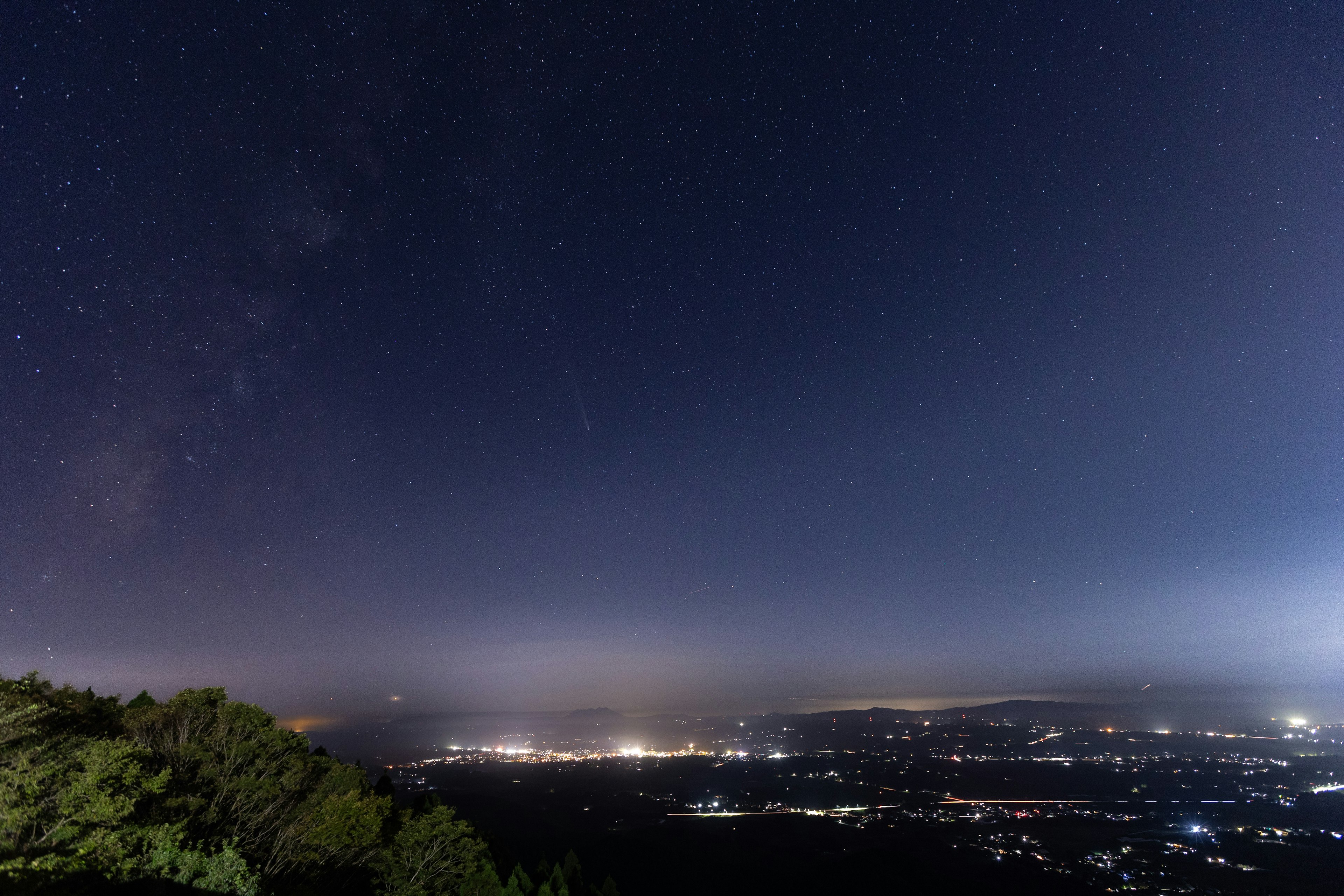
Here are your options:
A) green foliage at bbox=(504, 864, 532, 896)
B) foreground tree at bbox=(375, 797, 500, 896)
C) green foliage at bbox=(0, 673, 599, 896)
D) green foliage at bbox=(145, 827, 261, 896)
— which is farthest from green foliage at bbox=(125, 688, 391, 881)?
green foliage at bbox=(504, 864, 532, 896)

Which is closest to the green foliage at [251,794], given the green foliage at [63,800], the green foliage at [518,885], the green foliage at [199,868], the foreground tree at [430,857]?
the foreground tree at [430,857]

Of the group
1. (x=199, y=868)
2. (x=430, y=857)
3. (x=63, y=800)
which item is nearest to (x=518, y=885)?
(x=430, y=857)

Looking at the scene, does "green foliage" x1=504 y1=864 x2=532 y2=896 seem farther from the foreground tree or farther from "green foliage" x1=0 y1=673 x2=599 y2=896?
the foreground tree

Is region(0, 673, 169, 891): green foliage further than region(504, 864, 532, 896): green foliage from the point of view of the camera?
No

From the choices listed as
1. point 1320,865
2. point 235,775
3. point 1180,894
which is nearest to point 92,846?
point 235,775

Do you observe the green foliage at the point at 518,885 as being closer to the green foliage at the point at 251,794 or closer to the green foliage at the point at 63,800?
the green foliage at the point at 251,794

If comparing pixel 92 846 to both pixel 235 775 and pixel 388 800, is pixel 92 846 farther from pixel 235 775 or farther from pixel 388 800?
pixel 388 800

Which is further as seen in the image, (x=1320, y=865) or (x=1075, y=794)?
(x=1075, y=794)

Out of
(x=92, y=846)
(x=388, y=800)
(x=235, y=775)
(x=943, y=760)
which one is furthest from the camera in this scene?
(x=943, y=760)
